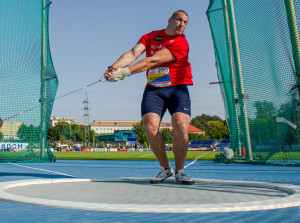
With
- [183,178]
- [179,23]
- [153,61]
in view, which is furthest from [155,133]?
[179,23]

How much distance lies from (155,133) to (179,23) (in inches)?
50.8

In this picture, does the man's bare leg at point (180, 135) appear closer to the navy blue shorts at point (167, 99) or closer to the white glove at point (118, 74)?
the navy blue shorts at point (167, 99)

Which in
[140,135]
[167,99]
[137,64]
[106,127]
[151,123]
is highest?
[106,127]

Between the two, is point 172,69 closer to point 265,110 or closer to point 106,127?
point 265,110

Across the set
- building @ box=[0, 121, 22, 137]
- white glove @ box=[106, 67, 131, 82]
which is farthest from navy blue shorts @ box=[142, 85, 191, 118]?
building @ box=[0, 121, 22, 137]

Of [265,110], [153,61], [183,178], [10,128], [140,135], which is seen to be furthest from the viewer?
[140,135]

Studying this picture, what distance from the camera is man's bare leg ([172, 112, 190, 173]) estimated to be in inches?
151

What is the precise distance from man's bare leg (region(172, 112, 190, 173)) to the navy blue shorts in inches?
3.1

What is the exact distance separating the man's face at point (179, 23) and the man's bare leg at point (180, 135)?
3.19ft

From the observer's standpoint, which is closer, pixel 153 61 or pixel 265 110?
pixel 153 61

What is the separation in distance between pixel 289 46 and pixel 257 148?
313cm

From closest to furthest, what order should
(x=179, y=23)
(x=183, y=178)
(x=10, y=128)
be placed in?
(x=183, y=178) < (x=179, y=23) < (x=10, y=128)

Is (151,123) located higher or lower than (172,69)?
lower

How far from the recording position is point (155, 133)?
3.95m
